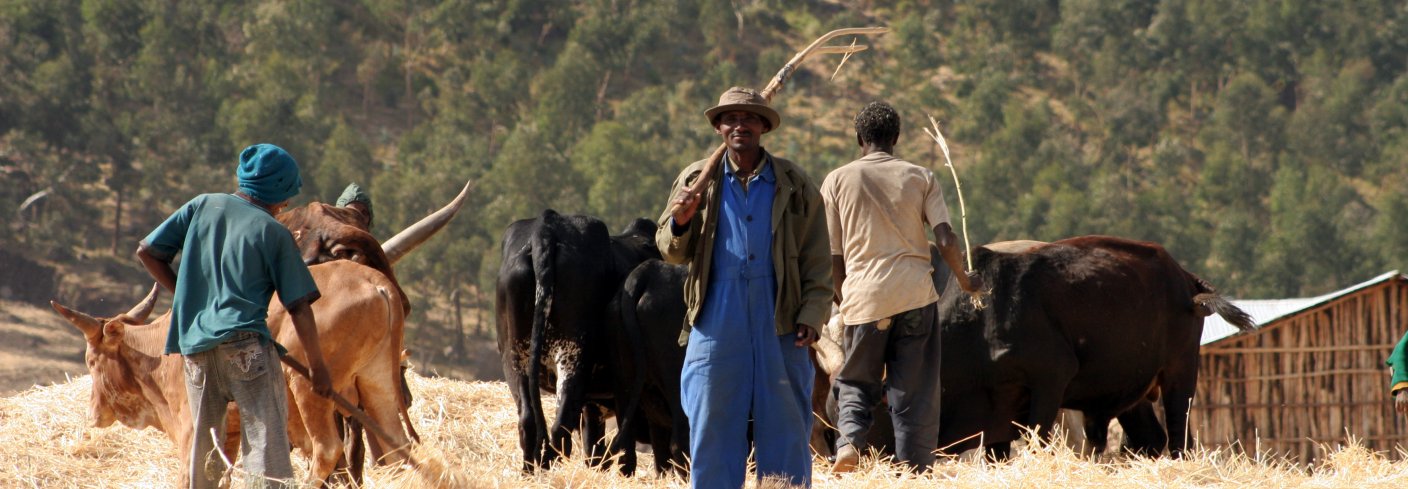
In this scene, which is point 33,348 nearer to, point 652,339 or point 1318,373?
point 1318,373

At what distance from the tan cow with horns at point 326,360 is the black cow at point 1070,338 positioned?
301cm

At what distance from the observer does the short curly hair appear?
21.8 feet

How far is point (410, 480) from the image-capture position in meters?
5.67

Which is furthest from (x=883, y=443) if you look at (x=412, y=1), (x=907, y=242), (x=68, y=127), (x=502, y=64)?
(x=412, y=1)

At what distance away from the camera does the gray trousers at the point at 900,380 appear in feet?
21.4

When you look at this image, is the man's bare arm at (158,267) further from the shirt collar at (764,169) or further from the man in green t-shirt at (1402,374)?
the man in green t-shirt at (1402,374)

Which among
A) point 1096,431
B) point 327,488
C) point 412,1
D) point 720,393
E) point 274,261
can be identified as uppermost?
point 412,1

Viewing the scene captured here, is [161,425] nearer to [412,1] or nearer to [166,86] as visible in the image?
[166,86]

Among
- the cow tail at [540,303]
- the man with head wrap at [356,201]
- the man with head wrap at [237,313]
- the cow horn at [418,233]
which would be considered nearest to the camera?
the man with head wrap at [237,313]

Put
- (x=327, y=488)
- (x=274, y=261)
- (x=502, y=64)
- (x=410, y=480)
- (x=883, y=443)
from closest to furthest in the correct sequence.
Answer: (x=274, y=261), (x=410, y=480), (x=327, y=488), (x=883, y=443), (x=502, y=64)

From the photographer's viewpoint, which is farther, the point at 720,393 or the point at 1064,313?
the point at 1064,313

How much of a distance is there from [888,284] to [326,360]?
7.41ft

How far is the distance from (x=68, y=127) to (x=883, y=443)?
34.3 meters

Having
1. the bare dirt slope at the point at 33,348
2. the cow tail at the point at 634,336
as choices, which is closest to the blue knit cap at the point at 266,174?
the cow tail at the point at 634,336
